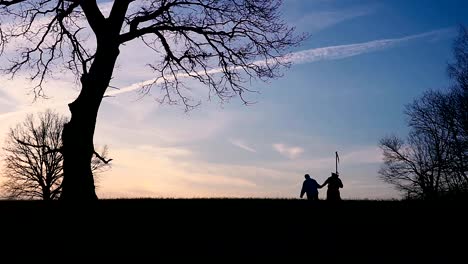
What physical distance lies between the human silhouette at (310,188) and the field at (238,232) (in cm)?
525

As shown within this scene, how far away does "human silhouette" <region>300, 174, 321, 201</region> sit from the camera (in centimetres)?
2194

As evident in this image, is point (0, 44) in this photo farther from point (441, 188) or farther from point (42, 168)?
point (441, 188)

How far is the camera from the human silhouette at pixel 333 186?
67.5 ft

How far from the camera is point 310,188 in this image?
22.0 m

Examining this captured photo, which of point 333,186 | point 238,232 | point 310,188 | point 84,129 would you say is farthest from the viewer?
point 310,188

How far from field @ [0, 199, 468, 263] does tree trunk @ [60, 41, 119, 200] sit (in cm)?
91

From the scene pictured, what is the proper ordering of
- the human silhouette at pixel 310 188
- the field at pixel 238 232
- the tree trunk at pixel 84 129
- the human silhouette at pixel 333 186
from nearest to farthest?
1. the field at pixel 238 232
2. the tree trunk at pixel 84 129
3. the human silhouette at pixel 333 186
4. the human silhouette at pixel 310 188

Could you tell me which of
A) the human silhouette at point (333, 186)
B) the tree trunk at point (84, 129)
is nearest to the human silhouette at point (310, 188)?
the human silhouette at point (333, 186)

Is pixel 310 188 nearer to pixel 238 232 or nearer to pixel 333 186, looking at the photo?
pixel 333 186

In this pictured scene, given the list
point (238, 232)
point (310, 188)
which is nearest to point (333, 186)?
point (310, 188)

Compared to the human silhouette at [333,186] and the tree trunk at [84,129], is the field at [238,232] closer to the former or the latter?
the tree trunk at [84,129]

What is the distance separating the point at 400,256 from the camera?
10.3 m

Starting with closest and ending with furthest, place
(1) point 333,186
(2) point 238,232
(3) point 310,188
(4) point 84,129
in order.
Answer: (2) point 238,232 → (4) point 84,129 → (1) point 333,186 → (3) point 310,188

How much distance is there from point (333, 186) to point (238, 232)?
9721 millimetres
